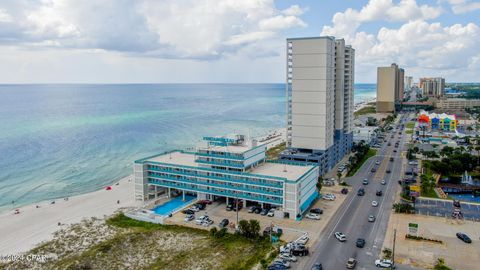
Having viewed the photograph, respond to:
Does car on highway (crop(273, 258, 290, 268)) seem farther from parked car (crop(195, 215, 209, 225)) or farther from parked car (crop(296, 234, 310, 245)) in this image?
parked car (crop(195, 215, 209, 225))

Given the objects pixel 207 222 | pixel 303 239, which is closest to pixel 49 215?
pixel 207 222

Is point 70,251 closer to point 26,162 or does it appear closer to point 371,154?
point 26,162

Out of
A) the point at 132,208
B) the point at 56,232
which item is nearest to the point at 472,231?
the point at 132,208

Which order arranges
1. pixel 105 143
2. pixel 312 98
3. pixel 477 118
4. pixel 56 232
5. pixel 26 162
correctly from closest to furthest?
pixel 56 232, pixel 312 98, pixel 26 162, pixel 105 143, pixel 477 118

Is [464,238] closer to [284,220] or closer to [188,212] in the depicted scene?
[284,220]

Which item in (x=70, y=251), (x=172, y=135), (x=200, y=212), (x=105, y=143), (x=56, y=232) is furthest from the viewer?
(x=172, y=135)

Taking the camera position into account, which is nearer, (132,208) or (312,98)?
(132,208)

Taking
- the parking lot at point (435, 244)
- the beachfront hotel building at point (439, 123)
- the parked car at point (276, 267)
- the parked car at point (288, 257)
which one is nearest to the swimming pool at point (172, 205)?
the parked car at point (288, 257)

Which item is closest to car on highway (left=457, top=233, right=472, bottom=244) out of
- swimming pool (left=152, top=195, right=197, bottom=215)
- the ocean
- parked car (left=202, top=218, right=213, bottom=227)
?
parked car (left=202, top=218, right=213, bottom=227)
